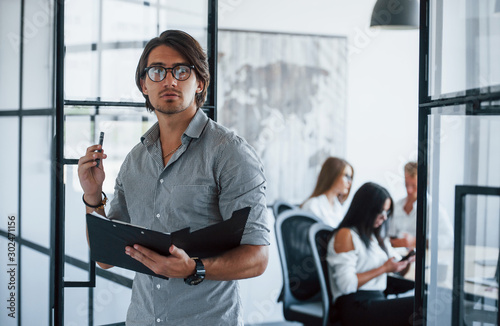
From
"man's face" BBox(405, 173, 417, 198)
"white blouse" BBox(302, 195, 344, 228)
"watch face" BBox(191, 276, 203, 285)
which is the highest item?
"man's face" BBox(405, 173, 417, 198)

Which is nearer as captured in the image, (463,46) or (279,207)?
(463,46)

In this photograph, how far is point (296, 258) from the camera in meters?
3.55

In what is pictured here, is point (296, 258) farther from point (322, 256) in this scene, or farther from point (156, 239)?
point (156, 239)

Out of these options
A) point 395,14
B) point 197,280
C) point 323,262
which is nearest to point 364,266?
point 323,262

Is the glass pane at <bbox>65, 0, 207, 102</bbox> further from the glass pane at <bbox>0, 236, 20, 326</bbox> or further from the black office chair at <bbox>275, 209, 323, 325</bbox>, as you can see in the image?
the black office chair at <bbox>275, 209, 323, 325</bbox>

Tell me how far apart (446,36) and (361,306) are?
1915mm

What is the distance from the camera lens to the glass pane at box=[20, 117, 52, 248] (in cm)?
243

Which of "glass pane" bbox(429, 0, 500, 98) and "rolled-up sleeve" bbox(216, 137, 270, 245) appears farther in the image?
"rolled-up sleeve" bbox(216, 137, 270, 245)

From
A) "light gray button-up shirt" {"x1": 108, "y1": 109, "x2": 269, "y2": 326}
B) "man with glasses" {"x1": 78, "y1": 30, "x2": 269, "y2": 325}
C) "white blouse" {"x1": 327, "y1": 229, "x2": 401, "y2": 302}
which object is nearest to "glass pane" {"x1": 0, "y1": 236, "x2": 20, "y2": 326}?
"man with glasses" {"x1": 78, "y1": 30, "x2": 269, "y2": 325}

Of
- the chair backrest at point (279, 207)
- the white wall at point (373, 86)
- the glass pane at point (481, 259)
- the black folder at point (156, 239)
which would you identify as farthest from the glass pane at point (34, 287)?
the white wall at point (373, 86)

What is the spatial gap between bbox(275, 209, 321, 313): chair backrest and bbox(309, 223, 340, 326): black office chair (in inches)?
6.7

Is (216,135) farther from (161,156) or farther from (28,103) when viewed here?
(28,103)

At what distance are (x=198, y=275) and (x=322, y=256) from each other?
75.4 inches

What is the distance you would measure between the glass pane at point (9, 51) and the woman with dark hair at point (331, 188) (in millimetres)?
2362
